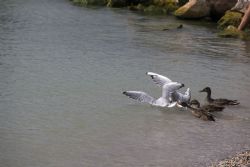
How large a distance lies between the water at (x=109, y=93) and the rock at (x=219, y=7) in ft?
10.3

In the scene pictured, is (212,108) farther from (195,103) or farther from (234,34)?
(234,34)

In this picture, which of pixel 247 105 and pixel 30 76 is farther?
pixel 30 76

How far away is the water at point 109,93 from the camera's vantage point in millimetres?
9680

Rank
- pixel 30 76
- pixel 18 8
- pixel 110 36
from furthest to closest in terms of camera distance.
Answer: pixel 18 8 < pixel 110 36 < pixel 30 76

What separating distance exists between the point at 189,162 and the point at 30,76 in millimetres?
6948

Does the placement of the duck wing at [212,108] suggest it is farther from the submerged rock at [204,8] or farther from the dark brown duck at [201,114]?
the submerged rock at [204,8]

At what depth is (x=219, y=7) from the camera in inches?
1109

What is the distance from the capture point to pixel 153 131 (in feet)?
35.5

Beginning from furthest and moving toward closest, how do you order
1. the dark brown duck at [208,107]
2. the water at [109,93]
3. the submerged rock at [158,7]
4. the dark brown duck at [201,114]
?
the submerged rock at [158,7], the dark brown duck at [208,107], the dark brown duck at [201,114], the water at [109,93]

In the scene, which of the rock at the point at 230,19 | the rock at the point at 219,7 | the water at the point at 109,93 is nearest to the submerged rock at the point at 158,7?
the rock at the point at 219,7

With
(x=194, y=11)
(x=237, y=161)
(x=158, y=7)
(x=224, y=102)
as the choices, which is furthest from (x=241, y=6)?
(x=237, y=161)

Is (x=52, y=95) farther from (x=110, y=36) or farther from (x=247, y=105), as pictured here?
(x=110, y=36)

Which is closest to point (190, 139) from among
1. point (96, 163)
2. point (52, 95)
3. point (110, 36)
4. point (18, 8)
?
point (96, 163)

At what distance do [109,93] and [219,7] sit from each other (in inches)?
639
